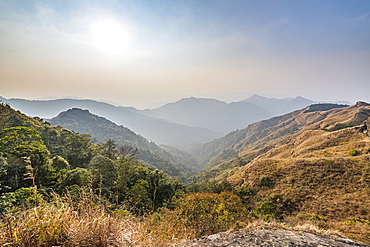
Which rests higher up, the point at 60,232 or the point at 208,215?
the point at 60,232

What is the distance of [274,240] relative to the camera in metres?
2.81

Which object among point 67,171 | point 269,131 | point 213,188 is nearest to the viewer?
point 67,171

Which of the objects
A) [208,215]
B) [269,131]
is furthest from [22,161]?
[269,131]

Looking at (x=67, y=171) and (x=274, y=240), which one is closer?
(x=274, y=240)

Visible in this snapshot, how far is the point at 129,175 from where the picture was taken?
21188 millimetres

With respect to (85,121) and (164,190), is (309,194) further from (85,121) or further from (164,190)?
(85,121)

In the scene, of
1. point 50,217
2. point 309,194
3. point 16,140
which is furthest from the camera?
point 309,194

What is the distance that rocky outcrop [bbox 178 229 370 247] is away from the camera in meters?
2.75

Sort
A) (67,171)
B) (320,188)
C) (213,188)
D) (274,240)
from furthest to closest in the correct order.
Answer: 1. (213,188)
2. (320,188)
3. (67,171)
4. (274,240)

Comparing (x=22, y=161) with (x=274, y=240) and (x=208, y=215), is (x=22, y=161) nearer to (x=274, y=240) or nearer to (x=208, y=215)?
(x=208, y=215)

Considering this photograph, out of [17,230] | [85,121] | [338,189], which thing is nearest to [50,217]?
[17,230]

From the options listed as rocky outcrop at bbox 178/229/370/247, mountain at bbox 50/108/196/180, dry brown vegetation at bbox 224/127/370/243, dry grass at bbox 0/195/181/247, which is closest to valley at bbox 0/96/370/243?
dry brown vegetation at bbox 224/127/370/243

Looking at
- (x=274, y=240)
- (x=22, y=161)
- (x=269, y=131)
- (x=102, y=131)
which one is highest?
(x=102, y=131)

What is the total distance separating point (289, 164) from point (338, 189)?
7.30 m
